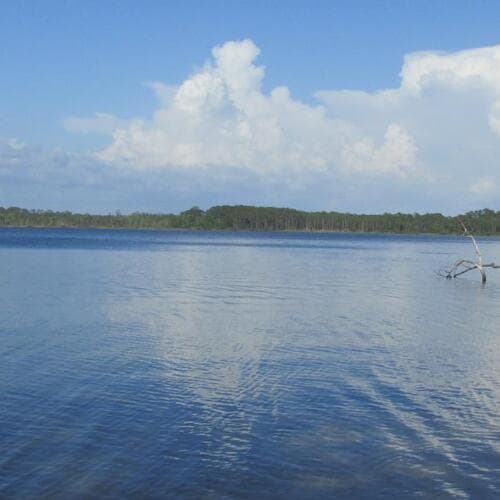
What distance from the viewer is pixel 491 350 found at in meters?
23.5

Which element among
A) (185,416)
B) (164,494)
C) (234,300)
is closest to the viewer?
(164,494)

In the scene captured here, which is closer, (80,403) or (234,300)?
(80,403)

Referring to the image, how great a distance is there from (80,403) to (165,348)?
679cm

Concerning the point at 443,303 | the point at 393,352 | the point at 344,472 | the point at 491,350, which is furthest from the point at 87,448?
the point at 443,303

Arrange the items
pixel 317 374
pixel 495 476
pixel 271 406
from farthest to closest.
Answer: pixel 317 374 < pixel 271 406 < pixel 495 476

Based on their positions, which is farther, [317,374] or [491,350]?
[491,350]

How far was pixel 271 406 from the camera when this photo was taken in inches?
619

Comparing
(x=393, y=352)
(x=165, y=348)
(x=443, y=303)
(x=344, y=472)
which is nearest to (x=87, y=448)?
(x=344, y=472)

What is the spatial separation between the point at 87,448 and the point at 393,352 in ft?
40.1

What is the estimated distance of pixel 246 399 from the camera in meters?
16.2

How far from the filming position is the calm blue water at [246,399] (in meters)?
11.5

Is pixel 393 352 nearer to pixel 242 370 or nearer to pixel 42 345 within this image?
pixel 242 370

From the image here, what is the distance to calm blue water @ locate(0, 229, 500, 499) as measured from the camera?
1148cm

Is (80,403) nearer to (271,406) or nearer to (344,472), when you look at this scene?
(271,406)
